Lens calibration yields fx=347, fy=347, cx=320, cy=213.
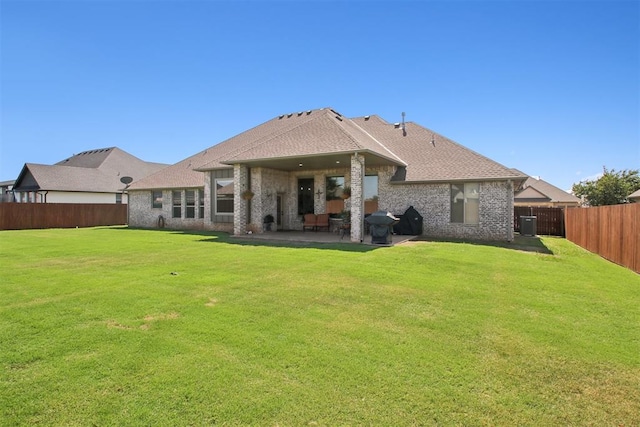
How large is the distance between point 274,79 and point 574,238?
16.6m

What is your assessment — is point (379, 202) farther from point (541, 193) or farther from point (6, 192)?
point (6, 192)

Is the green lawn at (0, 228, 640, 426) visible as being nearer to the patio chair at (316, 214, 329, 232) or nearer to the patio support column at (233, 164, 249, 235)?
the patio support column at (233, 164, 249, 235)

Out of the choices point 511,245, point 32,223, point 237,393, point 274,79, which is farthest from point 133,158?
point 237,393

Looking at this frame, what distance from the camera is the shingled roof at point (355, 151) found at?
47.9 feet

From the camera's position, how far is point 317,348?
400 centimetres

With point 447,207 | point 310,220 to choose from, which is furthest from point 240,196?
point 447,207

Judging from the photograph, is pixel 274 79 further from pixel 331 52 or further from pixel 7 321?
pixel 7 321

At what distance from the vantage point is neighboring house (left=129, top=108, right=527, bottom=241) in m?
15.1

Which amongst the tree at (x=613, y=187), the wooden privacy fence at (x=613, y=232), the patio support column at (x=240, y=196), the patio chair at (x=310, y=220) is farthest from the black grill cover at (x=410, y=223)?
the tree at (x=613, y=187)

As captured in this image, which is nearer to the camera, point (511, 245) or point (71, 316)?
point (71, 316)

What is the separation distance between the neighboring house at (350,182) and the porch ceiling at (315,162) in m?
0.05

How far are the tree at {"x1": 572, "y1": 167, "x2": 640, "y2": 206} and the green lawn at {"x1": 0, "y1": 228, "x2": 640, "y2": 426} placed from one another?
168 ft

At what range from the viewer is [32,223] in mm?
25172

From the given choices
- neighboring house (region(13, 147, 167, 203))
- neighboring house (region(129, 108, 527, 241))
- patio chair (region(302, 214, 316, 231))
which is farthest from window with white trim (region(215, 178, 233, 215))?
neighboring house (region(13, 147, 167, 203))
